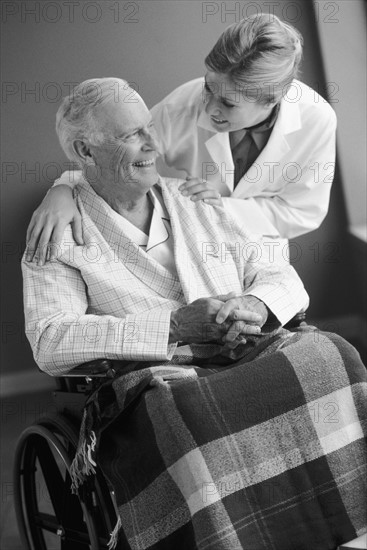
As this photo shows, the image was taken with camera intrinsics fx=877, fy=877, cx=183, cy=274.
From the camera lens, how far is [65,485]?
2559mm

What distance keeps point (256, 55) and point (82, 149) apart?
23.1 inches

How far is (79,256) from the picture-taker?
2.48 metres

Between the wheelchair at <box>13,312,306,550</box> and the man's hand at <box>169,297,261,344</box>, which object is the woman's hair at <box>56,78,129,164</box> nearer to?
the man's hand at <box>169,297,261,344</box>

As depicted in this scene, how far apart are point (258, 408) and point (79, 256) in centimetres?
72

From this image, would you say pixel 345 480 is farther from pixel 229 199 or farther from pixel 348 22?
pixel 348 22

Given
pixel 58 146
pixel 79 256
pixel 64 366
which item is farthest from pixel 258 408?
pixel 58 146

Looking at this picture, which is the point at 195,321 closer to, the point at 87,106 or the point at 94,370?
the point at 94,370

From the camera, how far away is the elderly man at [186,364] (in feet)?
6.73

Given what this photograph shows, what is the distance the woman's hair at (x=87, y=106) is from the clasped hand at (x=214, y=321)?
0.59 m

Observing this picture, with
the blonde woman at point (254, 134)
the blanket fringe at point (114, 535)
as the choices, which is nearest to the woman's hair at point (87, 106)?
the blonde woman at point (254, 134)

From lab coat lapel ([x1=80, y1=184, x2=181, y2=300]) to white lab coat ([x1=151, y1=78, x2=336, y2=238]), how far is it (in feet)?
1.38

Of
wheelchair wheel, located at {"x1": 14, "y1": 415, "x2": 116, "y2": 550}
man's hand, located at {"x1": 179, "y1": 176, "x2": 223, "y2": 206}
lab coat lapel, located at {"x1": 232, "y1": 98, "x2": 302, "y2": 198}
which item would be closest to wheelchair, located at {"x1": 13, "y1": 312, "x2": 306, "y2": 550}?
wheelchair wheel, located at {"x1": 14, "y1": 415, "x2": 116, "y2": 550}

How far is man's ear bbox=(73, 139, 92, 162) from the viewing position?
2596 mm

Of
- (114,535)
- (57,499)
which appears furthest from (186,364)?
(57,499)
